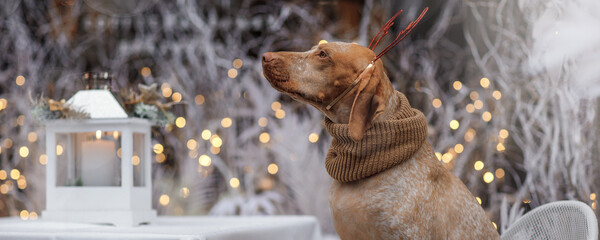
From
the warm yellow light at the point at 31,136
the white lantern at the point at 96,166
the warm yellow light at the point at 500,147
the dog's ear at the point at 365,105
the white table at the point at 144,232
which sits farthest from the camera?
the warm yellow light at the point at 31,136

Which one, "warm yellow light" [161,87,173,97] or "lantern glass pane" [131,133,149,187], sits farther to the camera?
"warm yellow light" [161,87,173,97]

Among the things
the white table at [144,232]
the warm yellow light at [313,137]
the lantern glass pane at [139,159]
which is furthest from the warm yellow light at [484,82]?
the lantern glass pane at [139,159]

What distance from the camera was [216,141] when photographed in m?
2.82

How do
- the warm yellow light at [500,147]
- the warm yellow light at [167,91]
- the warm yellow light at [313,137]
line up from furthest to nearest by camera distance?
the warm yellow light at [167,91]
the warm yellow light at [313,137]
the warm yellow light at [500,147]

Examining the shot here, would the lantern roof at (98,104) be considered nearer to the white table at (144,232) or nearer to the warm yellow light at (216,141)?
the white table at (144,232)

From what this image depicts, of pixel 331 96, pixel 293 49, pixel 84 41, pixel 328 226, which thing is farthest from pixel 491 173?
pixel 84 41

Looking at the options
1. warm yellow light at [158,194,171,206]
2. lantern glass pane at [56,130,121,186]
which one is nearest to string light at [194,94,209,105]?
warm yellow light at [158,194,171,206]

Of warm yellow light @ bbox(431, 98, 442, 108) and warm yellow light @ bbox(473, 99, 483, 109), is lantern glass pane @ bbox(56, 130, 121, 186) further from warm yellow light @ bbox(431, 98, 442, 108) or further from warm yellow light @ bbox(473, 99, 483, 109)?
warm yellow light @ bbox(473, 99, 483, 109)

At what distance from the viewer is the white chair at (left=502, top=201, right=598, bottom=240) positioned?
4.93 feet

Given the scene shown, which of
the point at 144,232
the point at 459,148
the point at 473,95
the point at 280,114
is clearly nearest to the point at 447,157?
the point at 459,148

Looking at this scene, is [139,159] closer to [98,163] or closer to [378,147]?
[98,163]

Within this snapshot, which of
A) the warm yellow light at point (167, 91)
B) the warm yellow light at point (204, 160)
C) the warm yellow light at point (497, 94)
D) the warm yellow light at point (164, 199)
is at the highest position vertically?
the warm yellow light at point (167, 91)

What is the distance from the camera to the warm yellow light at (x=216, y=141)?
2822 mm

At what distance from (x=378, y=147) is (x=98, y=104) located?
3.69 ft
